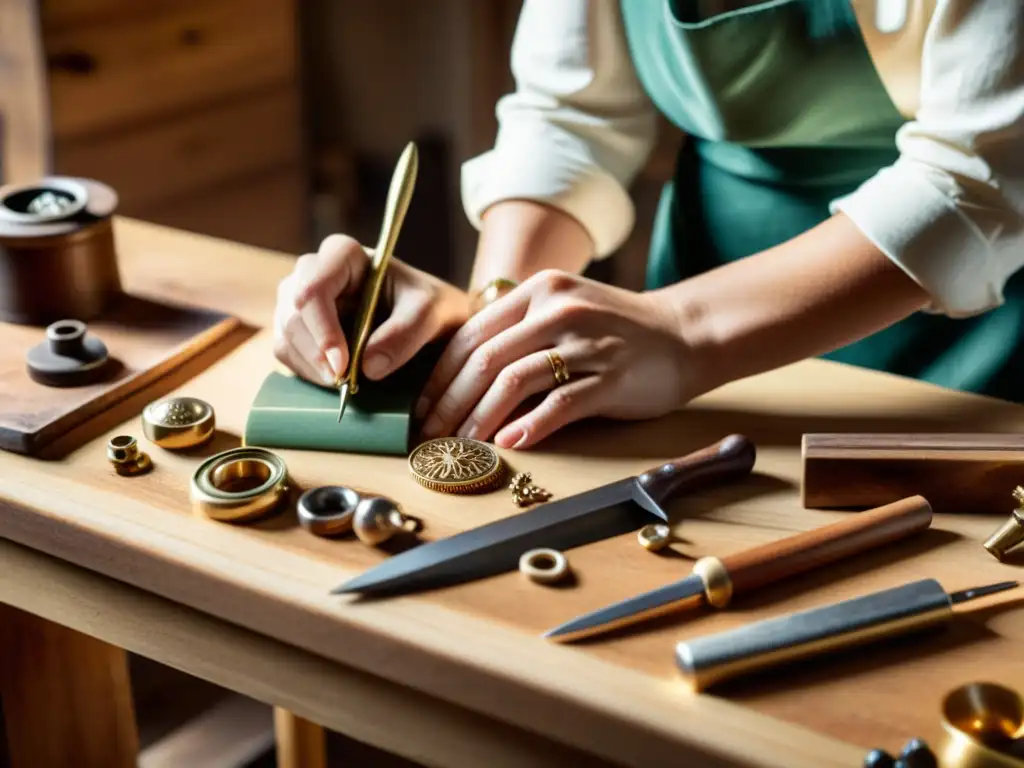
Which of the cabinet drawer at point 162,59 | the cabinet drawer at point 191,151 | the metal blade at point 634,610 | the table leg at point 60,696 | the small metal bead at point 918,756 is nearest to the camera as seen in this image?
the small metal bead at point 918,756

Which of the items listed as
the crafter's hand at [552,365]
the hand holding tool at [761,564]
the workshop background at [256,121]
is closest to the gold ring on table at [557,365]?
the crafter's hand at [552,365]

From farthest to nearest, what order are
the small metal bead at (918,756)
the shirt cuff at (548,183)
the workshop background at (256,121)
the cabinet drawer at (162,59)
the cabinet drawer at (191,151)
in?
the cabinet drawer at (191,151) < the cabinet drawer at (162,59) < the workshop background at (256,121) < the shirt cuff at (548,183) < the small metal bead at (918,756)

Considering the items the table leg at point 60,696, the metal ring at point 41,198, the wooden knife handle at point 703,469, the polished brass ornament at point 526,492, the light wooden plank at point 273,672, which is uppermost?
the metal ring at point 41,198

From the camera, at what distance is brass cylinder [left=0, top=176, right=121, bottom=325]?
41.3 inches

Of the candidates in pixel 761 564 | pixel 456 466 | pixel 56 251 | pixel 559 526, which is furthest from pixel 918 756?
pixel 56 251

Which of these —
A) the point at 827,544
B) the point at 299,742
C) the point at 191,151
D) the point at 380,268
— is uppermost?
the point at 380,268

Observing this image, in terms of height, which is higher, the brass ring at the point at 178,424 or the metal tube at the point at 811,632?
the brass ring at the point at 178,424

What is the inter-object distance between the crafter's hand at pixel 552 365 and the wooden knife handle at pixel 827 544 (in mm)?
203

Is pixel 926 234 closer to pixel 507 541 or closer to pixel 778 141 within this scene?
pixel 778 141

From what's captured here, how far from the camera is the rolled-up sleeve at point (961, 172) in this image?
89cm

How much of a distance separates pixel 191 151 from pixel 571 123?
1.28m

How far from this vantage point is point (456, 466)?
87 cm

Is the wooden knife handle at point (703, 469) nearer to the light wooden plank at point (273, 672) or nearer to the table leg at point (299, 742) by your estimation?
the light wooden plank at point (273, 672)

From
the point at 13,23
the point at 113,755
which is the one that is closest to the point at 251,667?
the point at 113,755
